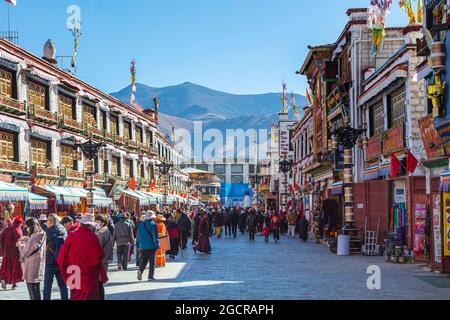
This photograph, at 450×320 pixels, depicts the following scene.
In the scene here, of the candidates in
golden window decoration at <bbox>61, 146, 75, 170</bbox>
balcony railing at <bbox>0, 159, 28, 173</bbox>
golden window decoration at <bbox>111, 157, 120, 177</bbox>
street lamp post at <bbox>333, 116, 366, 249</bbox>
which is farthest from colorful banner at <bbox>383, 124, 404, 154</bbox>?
golden window decoration at <bbox>111, 157, 120, 177</bbox>

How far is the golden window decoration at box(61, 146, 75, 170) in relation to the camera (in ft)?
126

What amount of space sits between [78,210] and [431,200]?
2627 cm

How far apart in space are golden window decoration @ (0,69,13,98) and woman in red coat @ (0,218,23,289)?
17.1 meters

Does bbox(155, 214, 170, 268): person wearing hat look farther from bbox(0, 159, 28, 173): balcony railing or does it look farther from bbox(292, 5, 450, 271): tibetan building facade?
bbox(0, 159, 28, 173): balcony railing

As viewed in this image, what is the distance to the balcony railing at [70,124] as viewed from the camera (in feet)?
122

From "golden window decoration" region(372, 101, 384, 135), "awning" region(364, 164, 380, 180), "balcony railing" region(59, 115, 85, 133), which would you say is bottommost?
"awning" region(364, 164, 380, 180)

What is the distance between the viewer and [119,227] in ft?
60.7

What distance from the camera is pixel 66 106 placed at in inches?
1553

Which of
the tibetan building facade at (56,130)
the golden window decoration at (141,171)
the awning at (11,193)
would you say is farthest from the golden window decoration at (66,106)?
the golden window decoration at (141,171)

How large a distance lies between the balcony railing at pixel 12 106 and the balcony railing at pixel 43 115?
89 cm

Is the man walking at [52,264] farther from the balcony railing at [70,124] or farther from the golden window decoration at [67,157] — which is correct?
the golden window decoration at [67,157]

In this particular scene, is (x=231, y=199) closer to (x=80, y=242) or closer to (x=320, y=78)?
(x=320, y=78)

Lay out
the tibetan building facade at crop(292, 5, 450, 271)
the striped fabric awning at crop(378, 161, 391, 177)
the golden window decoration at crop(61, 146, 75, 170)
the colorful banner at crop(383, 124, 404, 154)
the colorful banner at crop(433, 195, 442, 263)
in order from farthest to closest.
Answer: the golden window decoration at crop(61, 146, 75, 170) < the striped fabric awning at crop(378, 161, 391, 177) < the colorful banner at crop(383, 124, 404, 154) < the tibetan building facade at crop(292, 5, 450, 271) < the colorful banner at crop(433, 195, 442, 263)

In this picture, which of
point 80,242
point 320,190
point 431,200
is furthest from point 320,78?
point 80,242
